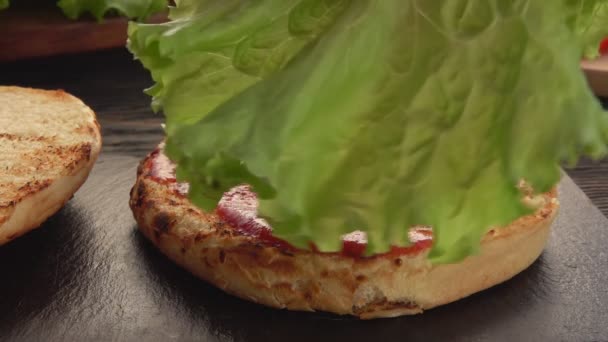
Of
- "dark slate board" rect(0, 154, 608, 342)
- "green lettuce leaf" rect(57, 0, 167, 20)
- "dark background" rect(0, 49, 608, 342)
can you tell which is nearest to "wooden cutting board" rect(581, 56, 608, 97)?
"dark background" rect(0, 49, 608, 342)

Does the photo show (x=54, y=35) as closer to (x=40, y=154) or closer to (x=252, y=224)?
(x=40, y=154)

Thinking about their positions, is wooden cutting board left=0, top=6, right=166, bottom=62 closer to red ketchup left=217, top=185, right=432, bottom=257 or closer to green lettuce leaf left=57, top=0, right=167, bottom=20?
green lettuce leaf left=57, top=0, right=167, bottom=20

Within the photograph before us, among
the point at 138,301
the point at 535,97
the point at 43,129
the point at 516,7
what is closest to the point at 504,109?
the point at 535,97

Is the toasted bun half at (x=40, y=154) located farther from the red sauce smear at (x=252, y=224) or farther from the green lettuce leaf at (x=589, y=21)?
the green lettuce leaf at (x=589, y=21)

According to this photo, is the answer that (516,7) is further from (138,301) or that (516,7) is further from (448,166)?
(138,301)

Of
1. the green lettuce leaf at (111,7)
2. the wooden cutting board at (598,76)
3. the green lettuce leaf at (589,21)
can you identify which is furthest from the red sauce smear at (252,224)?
the wooden cutting board at (598,76)

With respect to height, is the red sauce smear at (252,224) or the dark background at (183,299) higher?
the red sauce smear at (252,224)
